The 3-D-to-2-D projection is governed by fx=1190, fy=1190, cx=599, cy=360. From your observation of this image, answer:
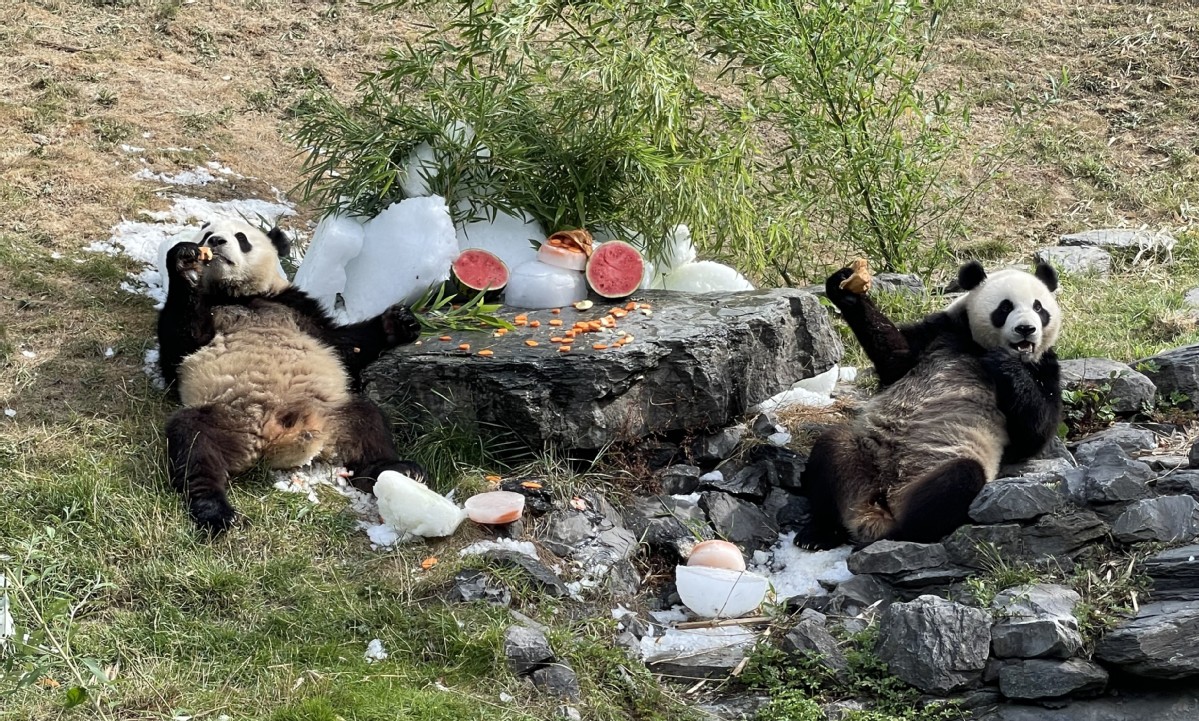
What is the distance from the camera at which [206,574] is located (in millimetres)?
5004

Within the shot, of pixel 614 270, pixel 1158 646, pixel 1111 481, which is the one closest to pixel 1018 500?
pixel 1111 481

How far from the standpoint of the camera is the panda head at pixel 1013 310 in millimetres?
6170

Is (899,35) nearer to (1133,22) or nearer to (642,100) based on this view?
(642,100)

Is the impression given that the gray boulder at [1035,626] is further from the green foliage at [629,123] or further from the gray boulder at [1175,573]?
the green foliage at [629,123]

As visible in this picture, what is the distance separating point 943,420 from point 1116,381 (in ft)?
4.40

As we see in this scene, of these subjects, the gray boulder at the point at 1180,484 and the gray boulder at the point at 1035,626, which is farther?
the gray boulder at the point at 1180,484

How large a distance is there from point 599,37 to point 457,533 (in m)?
3.26

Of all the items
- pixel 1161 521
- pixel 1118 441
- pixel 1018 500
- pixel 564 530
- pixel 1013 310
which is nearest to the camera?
pixel 1161 521

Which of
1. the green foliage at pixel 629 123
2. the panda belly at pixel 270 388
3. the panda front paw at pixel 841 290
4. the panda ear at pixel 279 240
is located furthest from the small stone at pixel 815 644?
the panda ear at pixel 279 240

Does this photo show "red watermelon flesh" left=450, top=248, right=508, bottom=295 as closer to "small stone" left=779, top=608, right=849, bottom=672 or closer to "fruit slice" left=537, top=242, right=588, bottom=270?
"fruit slice" left=537, top=242, right=588, bottom=270

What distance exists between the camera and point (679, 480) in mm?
6301

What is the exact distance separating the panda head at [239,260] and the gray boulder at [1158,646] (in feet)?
15.0

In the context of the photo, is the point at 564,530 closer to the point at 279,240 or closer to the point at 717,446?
the point at 717,446

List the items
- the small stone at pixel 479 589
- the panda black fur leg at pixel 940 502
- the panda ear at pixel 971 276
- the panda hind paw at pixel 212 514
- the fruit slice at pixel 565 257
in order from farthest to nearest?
the fruit slice at pixel 565 257 < the panda ear at pixel 971 276 < the panda black fur leg at pixel 940 502 < the panda hind paw at pixel 212 514 < the small stone at pixel 479 589
